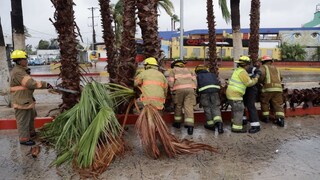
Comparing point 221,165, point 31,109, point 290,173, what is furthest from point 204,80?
point 31,109

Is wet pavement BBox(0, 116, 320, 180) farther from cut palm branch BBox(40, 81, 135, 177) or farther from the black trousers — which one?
the black trousers

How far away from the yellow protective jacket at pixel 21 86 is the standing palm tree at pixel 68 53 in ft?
3.03

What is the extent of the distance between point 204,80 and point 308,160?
2650mm

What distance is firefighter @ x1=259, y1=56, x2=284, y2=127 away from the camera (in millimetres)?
7402

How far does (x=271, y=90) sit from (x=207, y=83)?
5.04ft

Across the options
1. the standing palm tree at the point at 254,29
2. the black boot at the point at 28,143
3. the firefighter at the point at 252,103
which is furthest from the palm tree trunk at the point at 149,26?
the standing palm tree at the point at 254,29

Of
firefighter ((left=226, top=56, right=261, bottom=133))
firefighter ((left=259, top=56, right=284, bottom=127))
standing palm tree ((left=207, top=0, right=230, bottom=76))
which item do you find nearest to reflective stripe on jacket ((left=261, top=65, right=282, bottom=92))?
firefighter ((left=259, top=56, right=284, bottom=127))

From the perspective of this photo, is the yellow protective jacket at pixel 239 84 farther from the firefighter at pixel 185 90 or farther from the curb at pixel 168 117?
the curb at pixel 168 117

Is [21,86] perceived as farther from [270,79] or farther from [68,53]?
[270,79]

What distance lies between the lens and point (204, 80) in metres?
7.12

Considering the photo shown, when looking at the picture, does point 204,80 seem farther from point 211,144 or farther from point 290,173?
point 290,173

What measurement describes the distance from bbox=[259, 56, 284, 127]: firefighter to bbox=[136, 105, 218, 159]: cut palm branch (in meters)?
2.68

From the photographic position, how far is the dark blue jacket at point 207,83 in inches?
277

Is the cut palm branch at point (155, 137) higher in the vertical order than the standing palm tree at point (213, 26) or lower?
lower
